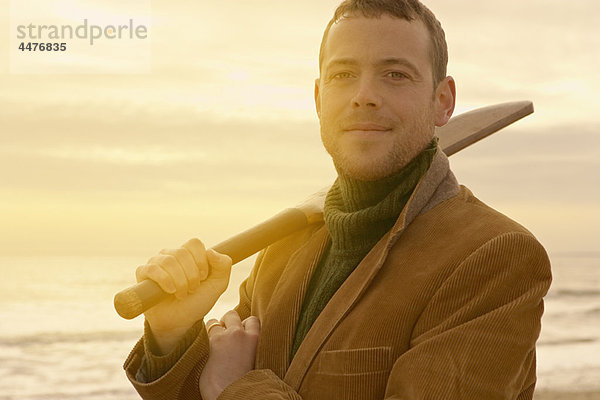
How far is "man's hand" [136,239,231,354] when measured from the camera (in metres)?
2.06

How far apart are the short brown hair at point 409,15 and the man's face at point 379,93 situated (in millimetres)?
25

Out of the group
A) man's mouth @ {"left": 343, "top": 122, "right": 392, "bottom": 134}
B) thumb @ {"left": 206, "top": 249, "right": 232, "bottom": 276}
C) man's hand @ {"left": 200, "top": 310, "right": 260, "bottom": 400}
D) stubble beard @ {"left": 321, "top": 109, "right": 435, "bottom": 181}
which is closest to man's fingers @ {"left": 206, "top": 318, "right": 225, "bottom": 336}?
man's hand @ {"left": 200, "top": 310, "right": 260, "bottom": 400}

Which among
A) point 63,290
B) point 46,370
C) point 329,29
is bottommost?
point 63,290

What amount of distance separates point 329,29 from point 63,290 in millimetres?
22074

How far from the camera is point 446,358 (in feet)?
5.78

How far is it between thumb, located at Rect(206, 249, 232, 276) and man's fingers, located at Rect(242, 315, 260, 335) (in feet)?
0.68

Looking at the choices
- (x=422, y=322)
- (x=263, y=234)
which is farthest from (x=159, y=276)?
(x=422, y=322)

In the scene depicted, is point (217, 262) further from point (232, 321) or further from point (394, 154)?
point (394, 154)

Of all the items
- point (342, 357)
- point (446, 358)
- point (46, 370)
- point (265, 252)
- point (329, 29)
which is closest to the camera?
point (446, 358)

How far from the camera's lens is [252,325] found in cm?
230

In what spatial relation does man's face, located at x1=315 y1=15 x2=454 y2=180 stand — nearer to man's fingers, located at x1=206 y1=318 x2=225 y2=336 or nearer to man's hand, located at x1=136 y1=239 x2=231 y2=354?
man's hand, located at x1=136 y1=239 x2=231 y2=354

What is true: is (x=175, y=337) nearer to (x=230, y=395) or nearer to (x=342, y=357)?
(x=230, y=395)

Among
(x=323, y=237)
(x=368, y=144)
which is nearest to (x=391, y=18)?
(x=368, y=144)

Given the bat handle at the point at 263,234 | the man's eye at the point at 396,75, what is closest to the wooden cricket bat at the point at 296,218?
the bat handle at the point at 263,234
